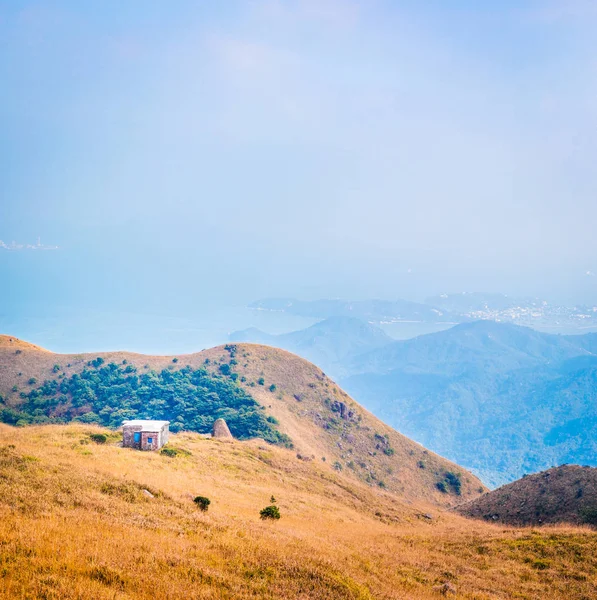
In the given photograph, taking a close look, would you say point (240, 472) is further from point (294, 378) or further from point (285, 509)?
point (294, 378)

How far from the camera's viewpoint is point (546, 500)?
5041 cm

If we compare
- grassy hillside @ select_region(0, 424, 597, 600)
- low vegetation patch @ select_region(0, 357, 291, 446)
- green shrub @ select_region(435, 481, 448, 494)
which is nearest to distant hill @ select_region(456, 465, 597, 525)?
grassy hillside @ select_region(0, 424, 597, 600)

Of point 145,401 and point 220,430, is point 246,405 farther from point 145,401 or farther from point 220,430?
point 145,401

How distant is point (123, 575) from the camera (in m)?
12.8

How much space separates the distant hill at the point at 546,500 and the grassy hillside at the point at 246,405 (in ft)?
118

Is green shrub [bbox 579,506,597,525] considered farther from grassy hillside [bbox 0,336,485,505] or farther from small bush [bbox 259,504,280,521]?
grassy hillside [bbox 0,336,485,505]

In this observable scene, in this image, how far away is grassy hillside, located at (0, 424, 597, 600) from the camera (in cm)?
1288

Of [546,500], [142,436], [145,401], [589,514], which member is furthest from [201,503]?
[145,401]

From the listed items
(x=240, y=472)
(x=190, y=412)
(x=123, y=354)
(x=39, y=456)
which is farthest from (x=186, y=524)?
(x=123, y=354)

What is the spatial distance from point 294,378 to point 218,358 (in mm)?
22719

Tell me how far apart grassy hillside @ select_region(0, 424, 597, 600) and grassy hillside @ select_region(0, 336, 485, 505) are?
58511mm

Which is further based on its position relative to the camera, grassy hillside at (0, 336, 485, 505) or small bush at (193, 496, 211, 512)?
grassy hillside at (0, 336, 485, 505)

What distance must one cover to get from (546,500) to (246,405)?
6599 cm

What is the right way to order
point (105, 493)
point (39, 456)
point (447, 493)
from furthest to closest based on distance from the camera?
point (447, 493) → point (39, 456) → point (105, 493)
